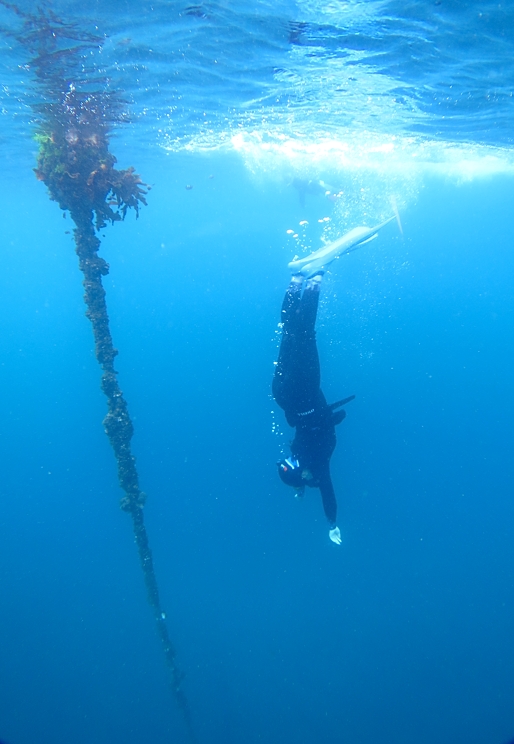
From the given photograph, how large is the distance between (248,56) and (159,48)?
1998 mm

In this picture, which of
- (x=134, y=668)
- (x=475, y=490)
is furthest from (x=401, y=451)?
(x=134, y=668)

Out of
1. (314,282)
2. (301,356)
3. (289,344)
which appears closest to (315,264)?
(314,282)

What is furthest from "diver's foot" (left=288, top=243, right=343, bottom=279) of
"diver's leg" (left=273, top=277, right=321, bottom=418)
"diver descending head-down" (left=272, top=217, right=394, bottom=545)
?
"diver's leg" (left=273, top=277, right=321, bottom=418)

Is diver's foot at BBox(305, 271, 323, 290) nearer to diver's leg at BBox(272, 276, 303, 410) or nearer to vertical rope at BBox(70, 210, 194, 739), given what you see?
diver's leg at BBox(272, 276, 303, 410)

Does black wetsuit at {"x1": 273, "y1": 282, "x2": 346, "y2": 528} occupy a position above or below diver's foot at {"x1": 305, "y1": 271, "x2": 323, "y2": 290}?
below

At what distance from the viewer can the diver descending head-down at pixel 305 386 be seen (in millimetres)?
6699

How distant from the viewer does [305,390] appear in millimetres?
6793

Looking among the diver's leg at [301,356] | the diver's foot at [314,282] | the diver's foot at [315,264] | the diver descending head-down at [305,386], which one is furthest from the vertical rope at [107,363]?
the diver's foot at [314,282]

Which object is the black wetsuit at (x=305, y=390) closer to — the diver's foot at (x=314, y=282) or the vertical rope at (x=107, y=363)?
the diver's foot at (x=314, y=282)

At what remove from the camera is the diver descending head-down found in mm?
6699

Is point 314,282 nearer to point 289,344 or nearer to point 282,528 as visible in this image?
point 289,344

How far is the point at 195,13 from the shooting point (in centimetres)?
713

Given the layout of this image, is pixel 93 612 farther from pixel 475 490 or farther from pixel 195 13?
pixel 475 490

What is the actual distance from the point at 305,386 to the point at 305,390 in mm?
73
